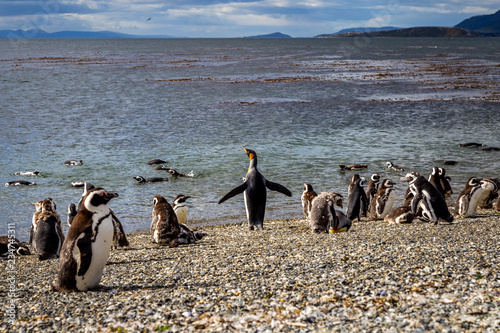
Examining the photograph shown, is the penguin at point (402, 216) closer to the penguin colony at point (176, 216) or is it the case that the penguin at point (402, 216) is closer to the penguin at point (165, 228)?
the penguin colony at point (176, 216)

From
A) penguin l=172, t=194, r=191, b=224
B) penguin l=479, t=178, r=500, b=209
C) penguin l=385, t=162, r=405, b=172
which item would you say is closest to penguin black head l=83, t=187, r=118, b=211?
penguin l=172, t=194, r=191, b=224

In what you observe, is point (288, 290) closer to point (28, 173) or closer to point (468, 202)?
point (468, 202)

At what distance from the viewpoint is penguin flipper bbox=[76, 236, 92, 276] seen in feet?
22.2

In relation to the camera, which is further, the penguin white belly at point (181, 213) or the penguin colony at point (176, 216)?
the penguin white belly at point (181, 213)

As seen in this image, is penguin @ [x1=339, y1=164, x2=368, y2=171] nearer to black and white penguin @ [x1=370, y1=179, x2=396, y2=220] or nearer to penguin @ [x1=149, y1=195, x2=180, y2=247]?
black and white penguin @ [x1=370, y1=179, x2=396, y2=220]

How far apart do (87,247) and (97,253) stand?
16 cm

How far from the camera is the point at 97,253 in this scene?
687cm

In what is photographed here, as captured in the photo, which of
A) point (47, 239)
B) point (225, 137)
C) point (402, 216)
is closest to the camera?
point (47, 239)

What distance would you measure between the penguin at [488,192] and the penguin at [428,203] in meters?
2.01

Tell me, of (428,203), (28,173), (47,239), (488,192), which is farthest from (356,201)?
(28,173)

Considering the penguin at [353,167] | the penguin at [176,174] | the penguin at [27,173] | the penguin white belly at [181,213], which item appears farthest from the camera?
the penguin at [353,167]

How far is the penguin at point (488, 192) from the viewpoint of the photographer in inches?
516

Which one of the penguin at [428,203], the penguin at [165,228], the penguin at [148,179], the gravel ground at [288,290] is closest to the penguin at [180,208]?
the penguin at [165,228]

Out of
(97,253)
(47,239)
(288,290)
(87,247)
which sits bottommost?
(47,239)
